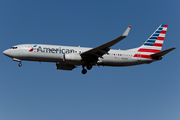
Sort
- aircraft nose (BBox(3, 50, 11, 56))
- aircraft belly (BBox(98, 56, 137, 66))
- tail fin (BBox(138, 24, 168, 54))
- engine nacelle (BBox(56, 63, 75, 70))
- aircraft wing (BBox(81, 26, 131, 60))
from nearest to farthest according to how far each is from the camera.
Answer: aircraft wing (BBox(81, 26, 131, 60)) < aircraft nose (BBox(3, 50, 11, 56)) < aircraft belly (BBox(98, 56, 137, 66)) < engine nacelle (BBox(56, 63, 75, 70)) < tail fin (BBox(138, 24, 168, 54))

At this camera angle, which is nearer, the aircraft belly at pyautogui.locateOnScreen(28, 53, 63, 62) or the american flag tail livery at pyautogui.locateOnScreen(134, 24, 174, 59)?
the aircraft belly at pyautogui.locateOnScreen(28, 53, 63, 62)

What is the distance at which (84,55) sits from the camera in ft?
111

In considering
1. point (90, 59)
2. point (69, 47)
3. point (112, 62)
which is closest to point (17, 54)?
point (69, 47)

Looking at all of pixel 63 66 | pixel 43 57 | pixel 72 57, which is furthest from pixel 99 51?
pixel 43 57

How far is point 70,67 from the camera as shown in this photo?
1478 inches

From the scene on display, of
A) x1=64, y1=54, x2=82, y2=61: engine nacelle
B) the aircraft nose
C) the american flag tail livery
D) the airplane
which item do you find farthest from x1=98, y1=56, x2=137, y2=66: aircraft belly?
the aircraft nose

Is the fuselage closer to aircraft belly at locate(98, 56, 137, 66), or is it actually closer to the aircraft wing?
aircraft belly at locate(98, 56, 137, 66)

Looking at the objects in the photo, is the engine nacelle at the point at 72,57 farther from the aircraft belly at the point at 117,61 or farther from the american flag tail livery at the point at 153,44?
the american flag tail livery at the point at 153,44

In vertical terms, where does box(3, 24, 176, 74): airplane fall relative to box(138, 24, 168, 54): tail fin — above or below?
below

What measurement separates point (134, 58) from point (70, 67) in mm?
9507

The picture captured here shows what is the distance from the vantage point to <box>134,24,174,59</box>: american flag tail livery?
3709 cm

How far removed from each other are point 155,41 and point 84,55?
1256cm

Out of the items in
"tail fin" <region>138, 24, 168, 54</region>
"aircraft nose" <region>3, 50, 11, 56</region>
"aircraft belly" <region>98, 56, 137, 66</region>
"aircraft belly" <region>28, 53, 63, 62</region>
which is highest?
"tail fin" <region>138, 24, 168, 54</region>

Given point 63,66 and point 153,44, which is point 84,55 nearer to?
point 63,66
